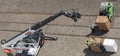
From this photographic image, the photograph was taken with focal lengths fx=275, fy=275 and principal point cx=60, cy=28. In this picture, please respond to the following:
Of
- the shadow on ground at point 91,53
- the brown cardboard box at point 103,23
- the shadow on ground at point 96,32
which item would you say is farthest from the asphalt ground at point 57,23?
the brown cardboard box at point 103,23

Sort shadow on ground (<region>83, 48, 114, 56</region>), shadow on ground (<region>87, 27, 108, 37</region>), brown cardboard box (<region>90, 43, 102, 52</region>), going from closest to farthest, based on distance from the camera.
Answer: brown cardboard box (<region>90, 43, 102, 52</region>) < shadow on ground (<region>83, 48, 114, 56</region>) < shadow on ground (<region>87, 27, 108, 37</region>)

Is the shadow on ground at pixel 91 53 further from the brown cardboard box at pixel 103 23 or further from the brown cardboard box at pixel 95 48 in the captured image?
the brown cardboard box at pixel 103 23

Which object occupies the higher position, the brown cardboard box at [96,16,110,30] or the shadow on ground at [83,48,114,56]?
the brown cardboard box at [96,16,110,30]

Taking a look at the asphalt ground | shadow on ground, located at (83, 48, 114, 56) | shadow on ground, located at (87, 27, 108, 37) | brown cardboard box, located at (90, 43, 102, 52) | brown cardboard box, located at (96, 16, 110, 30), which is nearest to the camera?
brown cardboard box, located at (90, 43, 102, 52)

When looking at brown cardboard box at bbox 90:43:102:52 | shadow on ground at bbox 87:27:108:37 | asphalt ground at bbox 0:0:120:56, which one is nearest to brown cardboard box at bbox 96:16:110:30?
shadow on ground at bbox 87:27:108:37

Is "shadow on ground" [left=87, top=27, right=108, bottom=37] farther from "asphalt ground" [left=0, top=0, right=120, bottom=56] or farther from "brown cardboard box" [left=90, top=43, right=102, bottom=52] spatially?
"brown cardboard box" [left=90, top=43, right=102, bottom=52]

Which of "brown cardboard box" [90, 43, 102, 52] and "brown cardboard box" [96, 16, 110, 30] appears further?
"brown cardboard box" [96, 16, 110, 30]

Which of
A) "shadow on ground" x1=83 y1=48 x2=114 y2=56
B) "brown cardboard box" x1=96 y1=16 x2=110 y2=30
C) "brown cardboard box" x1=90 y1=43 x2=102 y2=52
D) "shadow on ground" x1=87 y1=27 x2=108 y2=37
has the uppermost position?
"brown cardboard box" x1=96 y1=16 x2=110 y2=30
